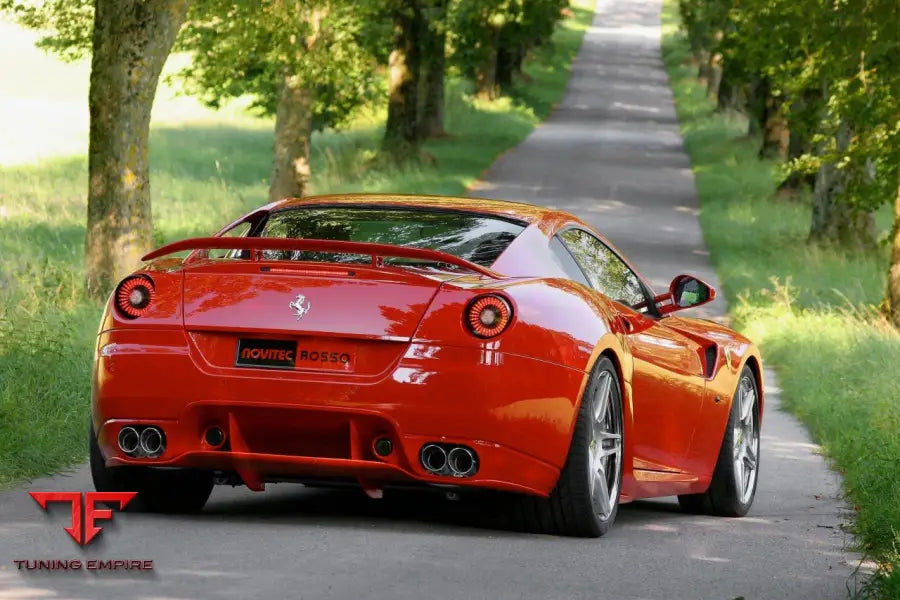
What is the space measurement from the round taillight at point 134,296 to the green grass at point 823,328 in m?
2.84

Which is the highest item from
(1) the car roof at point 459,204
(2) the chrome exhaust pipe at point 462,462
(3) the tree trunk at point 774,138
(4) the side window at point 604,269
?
(1) the car roof at point 459,204

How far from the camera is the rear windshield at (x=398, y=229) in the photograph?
7641mm

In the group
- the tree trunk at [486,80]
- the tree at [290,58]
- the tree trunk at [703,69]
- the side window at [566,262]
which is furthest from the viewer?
the tree trunk at [703,69]

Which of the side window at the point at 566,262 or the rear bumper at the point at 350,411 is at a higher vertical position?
the side window at the point at 566,262

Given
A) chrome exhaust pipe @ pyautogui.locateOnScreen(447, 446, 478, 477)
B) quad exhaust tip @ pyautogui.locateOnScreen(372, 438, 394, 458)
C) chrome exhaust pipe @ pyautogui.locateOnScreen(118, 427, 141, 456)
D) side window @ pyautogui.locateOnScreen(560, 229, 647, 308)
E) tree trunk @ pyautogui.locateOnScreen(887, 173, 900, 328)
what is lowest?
tree trunk @ pyautogui.locateOnScreen(887, 173, 900, 328)

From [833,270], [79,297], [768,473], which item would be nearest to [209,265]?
[768,473]

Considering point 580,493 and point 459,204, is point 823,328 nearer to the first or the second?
point 459,204

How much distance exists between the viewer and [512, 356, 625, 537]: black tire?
7.20 meters

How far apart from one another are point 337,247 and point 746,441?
315 centimetres

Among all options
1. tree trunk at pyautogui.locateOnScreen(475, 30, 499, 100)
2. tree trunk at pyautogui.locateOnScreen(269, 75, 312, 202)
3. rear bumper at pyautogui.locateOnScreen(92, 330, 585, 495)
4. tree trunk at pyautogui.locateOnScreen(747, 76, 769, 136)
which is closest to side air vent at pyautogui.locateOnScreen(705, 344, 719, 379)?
rear bumper at pyautogui.locateOnScreen(92, 330, 585, 495)

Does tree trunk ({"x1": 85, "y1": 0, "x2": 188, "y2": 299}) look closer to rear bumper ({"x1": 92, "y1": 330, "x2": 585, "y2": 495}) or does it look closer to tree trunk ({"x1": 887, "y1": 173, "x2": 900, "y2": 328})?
tree trunk ({"x1": 887, "y1": 173, "x2": 900, "y2": 328})

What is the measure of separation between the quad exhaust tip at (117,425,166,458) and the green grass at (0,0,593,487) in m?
1.71

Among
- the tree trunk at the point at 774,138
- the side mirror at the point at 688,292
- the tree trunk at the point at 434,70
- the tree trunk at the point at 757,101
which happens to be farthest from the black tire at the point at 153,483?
the tree trunk at the point at 774,138

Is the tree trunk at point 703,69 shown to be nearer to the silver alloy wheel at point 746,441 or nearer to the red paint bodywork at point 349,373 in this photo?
the silver alloy wheel at point 746,441
